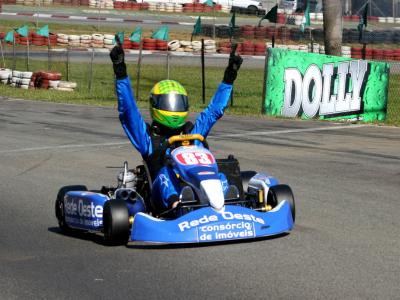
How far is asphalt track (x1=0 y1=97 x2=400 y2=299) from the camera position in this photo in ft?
20.0

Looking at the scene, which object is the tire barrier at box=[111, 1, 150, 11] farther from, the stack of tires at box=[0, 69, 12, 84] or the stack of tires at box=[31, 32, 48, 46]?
the stack of tires at box=[0, 69, 12, 84]

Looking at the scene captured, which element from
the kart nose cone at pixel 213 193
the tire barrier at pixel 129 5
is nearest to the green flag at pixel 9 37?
the tire barrier at pixel 129 5

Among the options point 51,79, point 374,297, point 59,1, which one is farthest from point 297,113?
point 59,1

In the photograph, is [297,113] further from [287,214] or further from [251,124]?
[287,214]

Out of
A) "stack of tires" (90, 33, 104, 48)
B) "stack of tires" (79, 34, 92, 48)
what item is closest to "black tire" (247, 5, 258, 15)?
"stack of tires" (90, 33, 104, 48)

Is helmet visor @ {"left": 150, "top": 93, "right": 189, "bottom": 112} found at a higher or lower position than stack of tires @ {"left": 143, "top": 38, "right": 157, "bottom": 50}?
higher

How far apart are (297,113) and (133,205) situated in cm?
1299

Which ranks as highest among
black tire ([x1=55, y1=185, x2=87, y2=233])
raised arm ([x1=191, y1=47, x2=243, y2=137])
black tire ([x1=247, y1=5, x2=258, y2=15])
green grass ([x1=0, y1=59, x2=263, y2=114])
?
black tire ([x1=247, y1=5, x2=258, y2=15])

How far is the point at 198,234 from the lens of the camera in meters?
7.18

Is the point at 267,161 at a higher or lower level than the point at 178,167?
lower

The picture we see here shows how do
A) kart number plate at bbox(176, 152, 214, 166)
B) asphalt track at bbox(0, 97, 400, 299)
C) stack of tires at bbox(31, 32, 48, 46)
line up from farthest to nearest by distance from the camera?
1. stack of tires at bbox(31, 32, 48, 46)
2. kart number plate at bbox(176, 152, 214, 166)
3. asphalt track at bbox(0, 97, 400, 299)

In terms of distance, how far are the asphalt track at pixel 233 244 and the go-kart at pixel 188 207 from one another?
0.42ft

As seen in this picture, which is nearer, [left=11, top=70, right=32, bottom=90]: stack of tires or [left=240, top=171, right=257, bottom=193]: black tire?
[left=240, top=171, right=257, bottom=193]: black tire

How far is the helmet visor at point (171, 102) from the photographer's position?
8016mm
